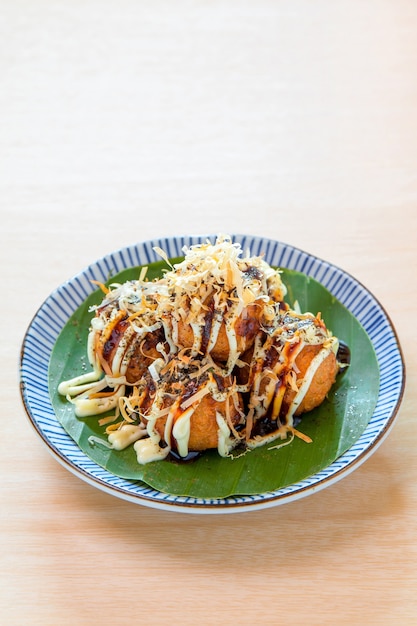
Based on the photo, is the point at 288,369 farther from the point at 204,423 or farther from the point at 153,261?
the point at 153,261

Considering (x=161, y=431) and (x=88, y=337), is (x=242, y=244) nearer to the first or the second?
(x=88, y=337)

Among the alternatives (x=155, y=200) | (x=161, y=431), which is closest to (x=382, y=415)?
(x=161, y=431)

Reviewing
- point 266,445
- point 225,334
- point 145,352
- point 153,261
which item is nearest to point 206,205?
point 153,261

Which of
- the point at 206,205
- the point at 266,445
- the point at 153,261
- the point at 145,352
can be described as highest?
the point at 206,205

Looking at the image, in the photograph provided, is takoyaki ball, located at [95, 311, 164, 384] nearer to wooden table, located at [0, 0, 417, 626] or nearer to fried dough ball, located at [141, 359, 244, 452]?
fried dough ball, located at [141, 359, 244, 452]

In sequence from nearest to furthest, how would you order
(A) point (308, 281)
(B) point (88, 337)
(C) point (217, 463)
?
(C) point (217, 463) → (B) point (88, 337) → (A) point (308, 281)

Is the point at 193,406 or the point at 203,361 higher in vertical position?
the point at 203,361
